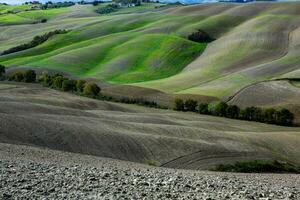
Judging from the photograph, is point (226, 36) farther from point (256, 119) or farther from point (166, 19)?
point (256, 119)

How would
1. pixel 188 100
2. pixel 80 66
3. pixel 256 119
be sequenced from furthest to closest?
pixel 80 66
pixel 188 100
pixel 256 119

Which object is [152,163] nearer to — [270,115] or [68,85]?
[270,115]

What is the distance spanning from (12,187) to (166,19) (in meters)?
138

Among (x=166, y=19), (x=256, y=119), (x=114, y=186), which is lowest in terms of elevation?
(x=256, y=119)

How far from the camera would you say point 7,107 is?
171ft

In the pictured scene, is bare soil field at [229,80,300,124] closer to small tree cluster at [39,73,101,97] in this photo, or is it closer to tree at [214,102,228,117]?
tree at [214,102,228,117]

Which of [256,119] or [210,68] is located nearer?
[256,119]

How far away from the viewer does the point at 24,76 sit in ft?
335

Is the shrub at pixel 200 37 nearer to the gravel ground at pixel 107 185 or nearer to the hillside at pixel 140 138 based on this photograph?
the hillside at pixel 140 138

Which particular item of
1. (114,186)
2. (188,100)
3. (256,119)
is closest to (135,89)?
(188,100)

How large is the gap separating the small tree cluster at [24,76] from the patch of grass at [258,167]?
222 feet

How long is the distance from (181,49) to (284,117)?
5481 cm

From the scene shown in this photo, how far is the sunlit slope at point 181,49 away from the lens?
320ft

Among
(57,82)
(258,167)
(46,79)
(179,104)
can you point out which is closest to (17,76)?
(46,79)
